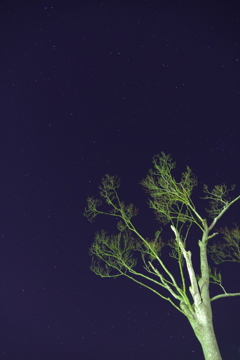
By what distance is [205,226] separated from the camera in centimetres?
978

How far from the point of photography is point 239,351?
20875 millimetres

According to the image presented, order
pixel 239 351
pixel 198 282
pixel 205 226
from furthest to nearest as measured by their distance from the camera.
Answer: pixel 239 351
pixel 205 226
pixel 198 282

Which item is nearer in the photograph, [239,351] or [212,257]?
[212,257]

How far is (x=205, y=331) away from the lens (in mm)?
8086

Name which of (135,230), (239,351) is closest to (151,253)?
(135,230)

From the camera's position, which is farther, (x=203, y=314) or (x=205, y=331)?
(x=203, y=314)

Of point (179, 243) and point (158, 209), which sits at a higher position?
point (158, 209)

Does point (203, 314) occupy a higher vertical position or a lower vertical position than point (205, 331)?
higher

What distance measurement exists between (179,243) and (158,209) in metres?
1.60

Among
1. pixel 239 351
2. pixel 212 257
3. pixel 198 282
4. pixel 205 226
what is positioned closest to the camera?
pixel 198 282

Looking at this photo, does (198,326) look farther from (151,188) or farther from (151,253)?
(151,188)

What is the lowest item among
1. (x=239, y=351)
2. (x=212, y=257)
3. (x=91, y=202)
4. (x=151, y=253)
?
(x=239, y=351)

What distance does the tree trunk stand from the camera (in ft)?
25.8

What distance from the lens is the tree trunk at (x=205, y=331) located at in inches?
309
